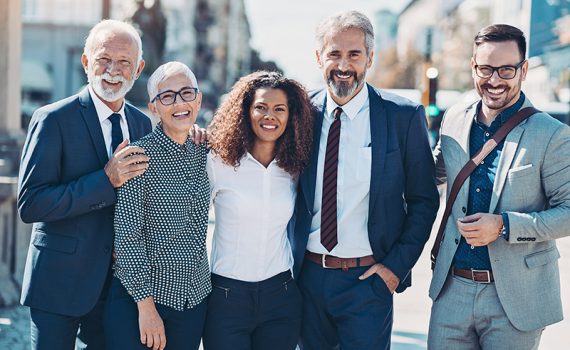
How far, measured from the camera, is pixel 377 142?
4.05 metres

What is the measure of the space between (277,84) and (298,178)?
0.54 metres

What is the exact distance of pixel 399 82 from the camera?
61469 mm

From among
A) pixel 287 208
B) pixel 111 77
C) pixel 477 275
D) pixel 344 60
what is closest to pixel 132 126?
pixel 111 77

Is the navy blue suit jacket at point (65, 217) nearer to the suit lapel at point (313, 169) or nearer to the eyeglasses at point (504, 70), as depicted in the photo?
the suit lapel at point (313, 169)

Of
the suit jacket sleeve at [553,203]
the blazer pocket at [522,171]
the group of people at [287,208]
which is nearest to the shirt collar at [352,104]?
the group of people at [287,208]

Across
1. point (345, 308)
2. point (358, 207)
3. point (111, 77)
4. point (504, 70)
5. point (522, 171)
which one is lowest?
point (345, 308)

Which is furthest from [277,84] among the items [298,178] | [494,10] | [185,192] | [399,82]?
[399,82]

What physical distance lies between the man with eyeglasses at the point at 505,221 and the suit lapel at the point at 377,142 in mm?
410

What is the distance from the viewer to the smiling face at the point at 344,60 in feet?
13.2

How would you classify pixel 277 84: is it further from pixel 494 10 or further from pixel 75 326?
pixel 494 10

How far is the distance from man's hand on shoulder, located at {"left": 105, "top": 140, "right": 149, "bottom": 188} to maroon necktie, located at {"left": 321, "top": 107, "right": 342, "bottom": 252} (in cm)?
103

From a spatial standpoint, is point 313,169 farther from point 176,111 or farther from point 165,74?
point 165,74

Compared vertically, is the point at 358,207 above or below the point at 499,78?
below

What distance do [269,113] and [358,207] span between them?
2.37ft
